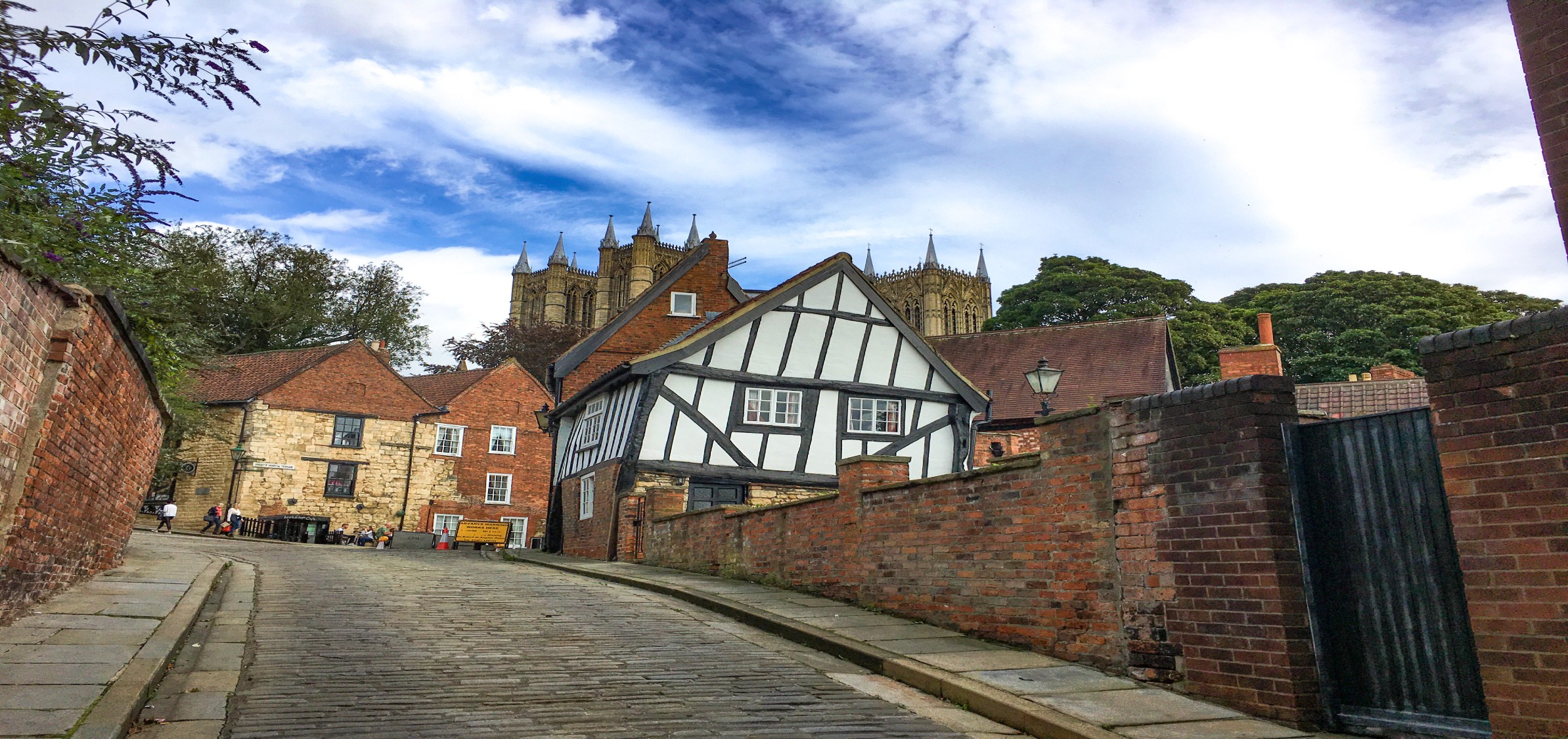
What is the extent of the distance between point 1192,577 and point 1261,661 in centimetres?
69

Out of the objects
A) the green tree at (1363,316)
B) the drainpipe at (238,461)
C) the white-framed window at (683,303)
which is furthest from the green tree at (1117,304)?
the drainpipe at (238,461)

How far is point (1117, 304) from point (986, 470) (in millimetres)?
38919

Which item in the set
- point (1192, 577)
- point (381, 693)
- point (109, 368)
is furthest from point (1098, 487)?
point (109, 368)

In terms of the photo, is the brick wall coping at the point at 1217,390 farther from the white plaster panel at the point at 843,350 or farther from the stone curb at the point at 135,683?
the white plaster panel at the point at 843,350

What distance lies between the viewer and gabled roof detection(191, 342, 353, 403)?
35594 millimetres

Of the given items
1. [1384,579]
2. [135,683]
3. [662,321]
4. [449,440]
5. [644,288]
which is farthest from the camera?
[644,288]

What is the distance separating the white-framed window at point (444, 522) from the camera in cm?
3784

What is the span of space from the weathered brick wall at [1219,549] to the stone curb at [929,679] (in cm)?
126

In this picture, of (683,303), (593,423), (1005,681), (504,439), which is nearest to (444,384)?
(504,439)

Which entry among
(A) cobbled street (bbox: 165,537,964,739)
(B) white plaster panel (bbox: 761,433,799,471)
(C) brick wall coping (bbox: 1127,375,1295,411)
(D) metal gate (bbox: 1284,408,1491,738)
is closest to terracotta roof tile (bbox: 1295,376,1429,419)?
(B) white plaster panel (bbox: 761,433,799,471)

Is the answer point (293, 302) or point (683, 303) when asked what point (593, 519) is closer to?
point (683, 303)

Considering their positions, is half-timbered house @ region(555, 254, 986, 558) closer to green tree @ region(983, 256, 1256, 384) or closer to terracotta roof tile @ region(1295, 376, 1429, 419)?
terracotta roof tile @ region(1295, 376, 1429, 419)

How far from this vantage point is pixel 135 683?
18.9ft

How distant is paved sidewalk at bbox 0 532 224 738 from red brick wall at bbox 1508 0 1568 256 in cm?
961
